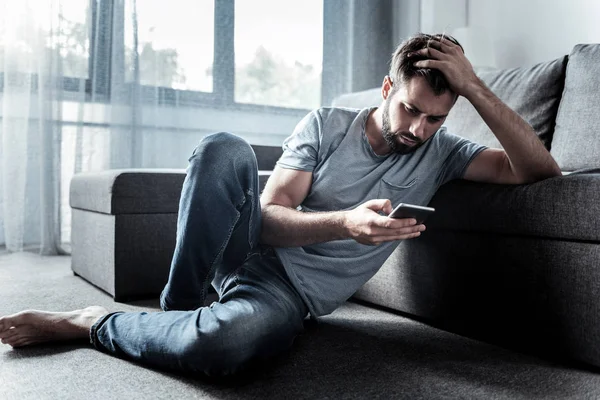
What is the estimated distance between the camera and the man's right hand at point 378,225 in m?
0.99

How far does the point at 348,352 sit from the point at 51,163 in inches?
80.5

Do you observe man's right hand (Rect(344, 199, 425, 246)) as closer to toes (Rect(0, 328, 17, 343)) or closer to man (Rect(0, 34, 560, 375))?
man (Rect(0, 34, 560, 375))

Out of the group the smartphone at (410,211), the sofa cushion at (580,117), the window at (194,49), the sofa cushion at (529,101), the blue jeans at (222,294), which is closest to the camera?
the smartphone at (410,211)

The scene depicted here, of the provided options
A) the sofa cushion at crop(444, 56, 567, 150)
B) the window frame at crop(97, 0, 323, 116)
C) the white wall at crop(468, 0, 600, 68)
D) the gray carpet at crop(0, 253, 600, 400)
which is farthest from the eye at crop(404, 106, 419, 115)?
the window frame at crop(97, 0, 323, 116)

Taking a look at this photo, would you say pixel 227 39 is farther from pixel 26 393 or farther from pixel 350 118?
pixel 26 393

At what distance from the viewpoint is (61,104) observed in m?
2.72

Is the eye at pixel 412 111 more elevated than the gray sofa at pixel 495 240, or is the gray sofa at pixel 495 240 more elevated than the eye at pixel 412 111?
the eye at pixel 412 111

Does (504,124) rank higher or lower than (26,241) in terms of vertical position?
higher

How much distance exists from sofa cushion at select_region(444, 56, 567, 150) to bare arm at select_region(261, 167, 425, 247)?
33.0 inches

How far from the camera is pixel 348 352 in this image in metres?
1.24

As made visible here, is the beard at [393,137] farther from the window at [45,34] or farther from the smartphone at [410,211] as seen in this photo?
the window at [45,34]

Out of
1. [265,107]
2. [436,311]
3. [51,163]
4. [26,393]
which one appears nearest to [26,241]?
[51,163]

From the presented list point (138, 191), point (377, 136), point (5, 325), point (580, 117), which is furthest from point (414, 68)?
point (5, 325)

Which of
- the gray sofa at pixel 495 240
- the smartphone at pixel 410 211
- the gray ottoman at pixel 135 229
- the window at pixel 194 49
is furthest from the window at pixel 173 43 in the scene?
the smartphone at pixel 410 211
